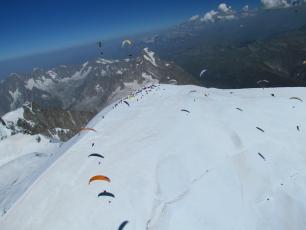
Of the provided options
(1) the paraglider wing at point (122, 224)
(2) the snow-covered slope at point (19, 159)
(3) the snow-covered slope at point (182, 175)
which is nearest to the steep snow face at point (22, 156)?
(2) the snow-covered slope at point (19, 159)

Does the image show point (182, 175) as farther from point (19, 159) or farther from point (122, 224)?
point (19, 159)

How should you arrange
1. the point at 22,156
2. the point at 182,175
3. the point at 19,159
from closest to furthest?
the point at 182,175 < the point at 19,159 < the point at 22,156

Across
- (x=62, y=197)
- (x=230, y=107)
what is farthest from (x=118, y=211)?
(x=230, y=107)

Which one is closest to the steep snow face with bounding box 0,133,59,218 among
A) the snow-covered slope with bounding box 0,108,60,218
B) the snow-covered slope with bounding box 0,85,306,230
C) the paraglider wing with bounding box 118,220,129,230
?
the snow-covered slope with bounding box 0,108,60,218

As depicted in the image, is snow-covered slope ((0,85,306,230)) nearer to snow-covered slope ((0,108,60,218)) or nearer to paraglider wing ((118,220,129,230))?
paraglider wing ((118,220,129,230))

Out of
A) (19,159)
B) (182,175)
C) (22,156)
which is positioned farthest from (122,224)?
(22,156)

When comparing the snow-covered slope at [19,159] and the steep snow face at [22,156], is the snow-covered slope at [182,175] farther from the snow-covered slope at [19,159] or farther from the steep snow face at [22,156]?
the steep snow face at [22,156]

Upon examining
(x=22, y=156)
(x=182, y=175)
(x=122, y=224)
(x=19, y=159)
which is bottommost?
(x=22, y=156)

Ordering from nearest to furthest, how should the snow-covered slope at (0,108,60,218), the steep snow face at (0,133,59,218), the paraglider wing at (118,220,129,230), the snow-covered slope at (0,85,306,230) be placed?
the paraglider wing at (118,220,129,230), the snow-covered slope at (0,85,306,230), the snow-covered slope at (0,108,60,218), the steep snow face at (0,133,59,218)
